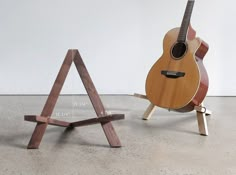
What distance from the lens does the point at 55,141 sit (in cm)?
156

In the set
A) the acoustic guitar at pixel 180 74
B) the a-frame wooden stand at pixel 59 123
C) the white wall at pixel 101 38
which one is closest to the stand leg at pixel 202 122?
the acoustic guitar at pixel 180 74

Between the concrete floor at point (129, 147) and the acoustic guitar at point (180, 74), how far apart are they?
0.18 meters

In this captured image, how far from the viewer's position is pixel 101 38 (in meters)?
2.91

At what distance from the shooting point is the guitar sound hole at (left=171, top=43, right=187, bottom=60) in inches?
72.9

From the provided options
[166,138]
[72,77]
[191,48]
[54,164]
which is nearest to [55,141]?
[54,164]

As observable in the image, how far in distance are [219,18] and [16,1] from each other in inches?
72.2

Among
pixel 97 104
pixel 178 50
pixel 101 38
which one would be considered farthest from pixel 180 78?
pixel 101 38

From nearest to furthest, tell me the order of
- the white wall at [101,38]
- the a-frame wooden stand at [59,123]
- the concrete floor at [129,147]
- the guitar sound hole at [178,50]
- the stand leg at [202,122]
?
the concrete floor at [129,147]
the a-frame wooden stand at [59,123]
the stand leg at [202,122]
the guitar sound hole at [178,50]
the white wall at [101,38]

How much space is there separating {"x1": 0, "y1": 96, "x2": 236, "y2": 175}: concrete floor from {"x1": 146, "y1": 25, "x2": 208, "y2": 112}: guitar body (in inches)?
6.8

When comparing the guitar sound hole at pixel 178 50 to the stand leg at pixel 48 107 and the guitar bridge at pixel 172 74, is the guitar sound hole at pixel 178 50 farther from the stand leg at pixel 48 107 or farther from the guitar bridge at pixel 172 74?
the stand leg at pixel 48 107

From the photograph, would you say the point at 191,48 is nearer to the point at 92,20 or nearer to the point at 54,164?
the point at 54,164

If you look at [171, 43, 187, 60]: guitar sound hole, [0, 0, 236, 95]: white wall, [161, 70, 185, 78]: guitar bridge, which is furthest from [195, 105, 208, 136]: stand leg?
[0, 0, 236, 95]: white wall

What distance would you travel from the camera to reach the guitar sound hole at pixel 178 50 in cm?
185

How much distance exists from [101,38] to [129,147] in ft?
5.29
